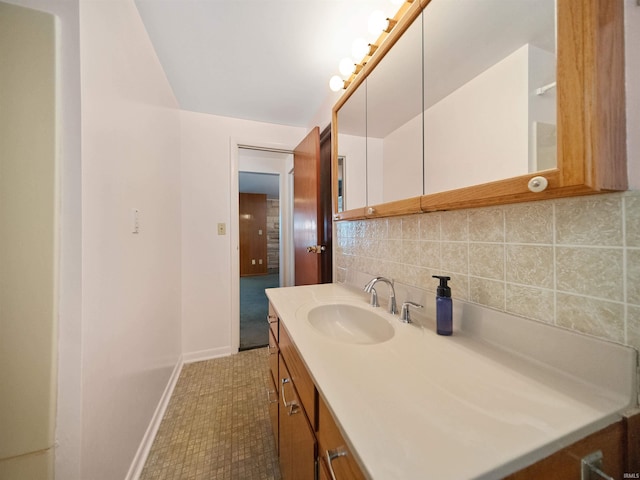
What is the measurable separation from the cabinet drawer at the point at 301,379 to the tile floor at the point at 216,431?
2.20ft

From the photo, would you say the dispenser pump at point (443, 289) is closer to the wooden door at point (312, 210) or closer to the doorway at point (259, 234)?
the wooden door at point (312, 210)

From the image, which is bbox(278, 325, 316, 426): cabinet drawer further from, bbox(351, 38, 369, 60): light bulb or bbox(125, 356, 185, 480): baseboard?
bbox(351, 38, 369, 60): light bulb

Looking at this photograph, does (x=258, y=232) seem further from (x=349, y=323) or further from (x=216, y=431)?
(x=349, y=323)

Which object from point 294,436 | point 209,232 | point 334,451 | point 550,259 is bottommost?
point 294,436

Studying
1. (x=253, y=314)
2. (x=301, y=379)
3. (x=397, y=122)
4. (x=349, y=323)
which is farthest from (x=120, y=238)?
(x=253, y=314)

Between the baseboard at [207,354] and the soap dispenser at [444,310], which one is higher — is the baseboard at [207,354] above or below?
below

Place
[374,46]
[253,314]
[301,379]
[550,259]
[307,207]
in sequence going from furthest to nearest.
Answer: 1. [253,314]
2. [307,207]
3. [374,46]
4. [301,379]
5. [550,259]

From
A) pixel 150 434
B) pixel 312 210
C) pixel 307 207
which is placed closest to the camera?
pixel 150 434

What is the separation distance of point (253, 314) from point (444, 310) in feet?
9.25

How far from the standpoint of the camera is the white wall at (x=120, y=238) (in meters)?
0.72

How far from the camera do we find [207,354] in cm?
200

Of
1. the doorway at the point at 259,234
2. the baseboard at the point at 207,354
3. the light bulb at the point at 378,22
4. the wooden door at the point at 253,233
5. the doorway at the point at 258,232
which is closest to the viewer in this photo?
the light bulb at the point at 378,22

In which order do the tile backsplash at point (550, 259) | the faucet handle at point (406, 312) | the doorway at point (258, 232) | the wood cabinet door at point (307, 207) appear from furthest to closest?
1. the doorway at point (258, 232)
2. the wood cabinet door at point (307, 207)
3. the faucet handle at point (406, 312)
4. the tile backsplash at point (550, 259)

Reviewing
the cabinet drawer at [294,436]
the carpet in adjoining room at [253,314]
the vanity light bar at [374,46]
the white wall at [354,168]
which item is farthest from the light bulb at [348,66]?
the carpet in adjoining room at [253,314]
